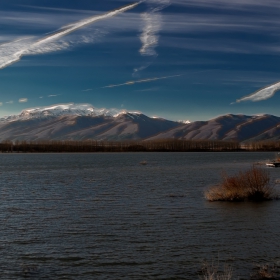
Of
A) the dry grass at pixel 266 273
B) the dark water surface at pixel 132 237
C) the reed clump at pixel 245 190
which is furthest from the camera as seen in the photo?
the reed clump at pixel 245 190

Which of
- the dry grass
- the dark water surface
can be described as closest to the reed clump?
the dark water surface

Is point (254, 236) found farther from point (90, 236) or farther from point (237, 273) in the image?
point (90, 236)

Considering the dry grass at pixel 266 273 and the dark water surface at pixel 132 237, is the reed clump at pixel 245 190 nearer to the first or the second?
the dark water surface at pixel 132 237

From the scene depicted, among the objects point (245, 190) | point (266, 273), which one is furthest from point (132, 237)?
point (245, 190)

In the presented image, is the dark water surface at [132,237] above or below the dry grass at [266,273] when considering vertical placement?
above

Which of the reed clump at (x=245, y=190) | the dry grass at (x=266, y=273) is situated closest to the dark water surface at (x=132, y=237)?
the dry grass at (x=266, y=273)

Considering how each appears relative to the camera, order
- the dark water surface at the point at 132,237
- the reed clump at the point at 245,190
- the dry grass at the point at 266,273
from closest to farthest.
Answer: the dry grass at the point at 266,273, the dark water surface at the point at 132,237, the reed clump at the point at 245,190

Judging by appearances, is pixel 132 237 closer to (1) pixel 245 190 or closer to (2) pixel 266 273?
(2) pixel 266 273

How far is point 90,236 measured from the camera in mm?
19266

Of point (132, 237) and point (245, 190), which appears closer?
point (132, 237)

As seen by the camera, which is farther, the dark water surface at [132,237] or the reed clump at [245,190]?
the reed clump at [245,190]

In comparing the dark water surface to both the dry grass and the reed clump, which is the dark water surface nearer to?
the dry grass

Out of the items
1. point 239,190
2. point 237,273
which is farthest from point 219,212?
point 237,273

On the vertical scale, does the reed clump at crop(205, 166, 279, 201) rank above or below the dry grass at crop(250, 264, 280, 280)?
above
